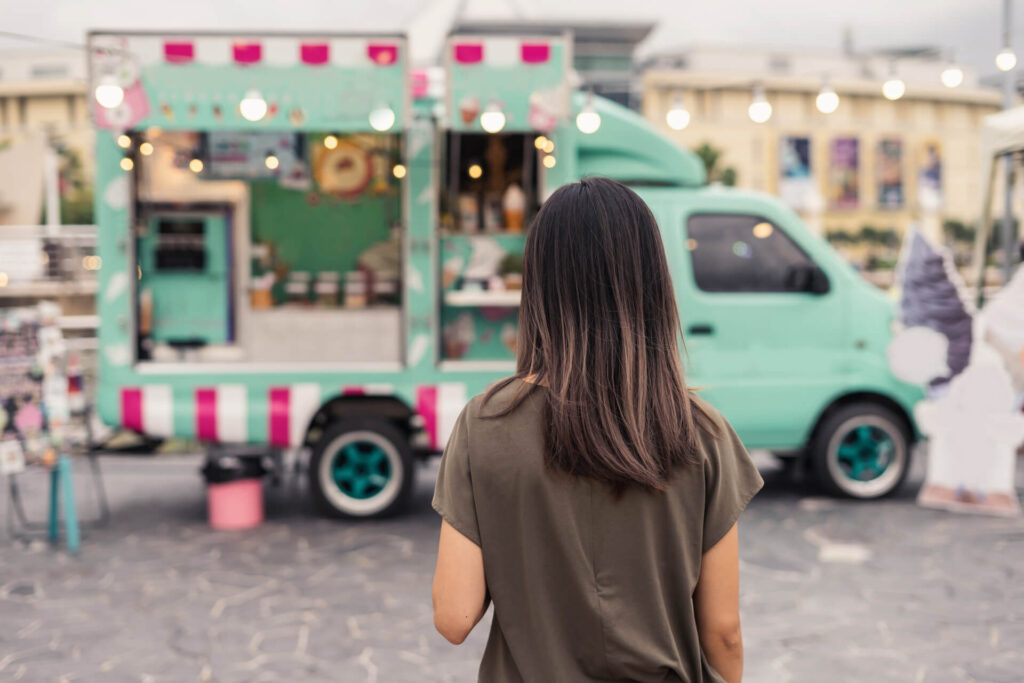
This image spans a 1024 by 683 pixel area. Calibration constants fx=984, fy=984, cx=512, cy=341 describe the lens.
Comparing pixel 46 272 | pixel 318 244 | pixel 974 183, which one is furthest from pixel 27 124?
pixel 974 183

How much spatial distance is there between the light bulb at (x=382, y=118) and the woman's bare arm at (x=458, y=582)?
→ 4.64 m

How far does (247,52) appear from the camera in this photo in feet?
19.6

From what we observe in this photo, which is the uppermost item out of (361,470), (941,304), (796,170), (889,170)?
(889,170)

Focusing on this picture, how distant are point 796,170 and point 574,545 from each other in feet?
209

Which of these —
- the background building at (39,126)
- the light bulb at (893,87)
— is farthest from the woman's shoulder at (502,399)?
the background building at (39,126)

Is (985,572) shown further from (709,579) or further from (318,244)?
(318,244)

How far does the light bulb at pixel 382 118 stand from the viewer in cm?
591

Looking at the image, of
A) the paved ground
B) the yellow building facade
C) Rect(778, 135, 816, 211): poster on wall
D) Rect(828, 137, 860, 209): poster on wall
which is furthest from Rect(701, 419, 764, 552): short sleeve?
Rect(828, 137, 860, 209): poster on wall

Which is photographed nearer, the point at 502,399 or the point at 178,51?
the point at 502,399

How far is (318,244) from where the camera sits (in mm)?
7664

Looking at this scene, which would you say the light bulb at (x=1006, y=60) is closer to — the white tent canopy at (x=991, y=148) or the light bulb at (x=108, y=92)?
the white tent canopy at (x=991, y=148)

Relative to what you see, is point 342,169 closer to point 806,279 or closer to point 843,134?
point 806,279

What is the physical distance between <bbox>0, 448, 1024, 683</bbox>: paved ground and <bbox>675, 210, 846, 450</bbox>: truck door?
2.40ft

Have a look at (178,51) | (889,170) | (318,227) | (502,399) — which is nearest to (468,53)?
(178,51)
